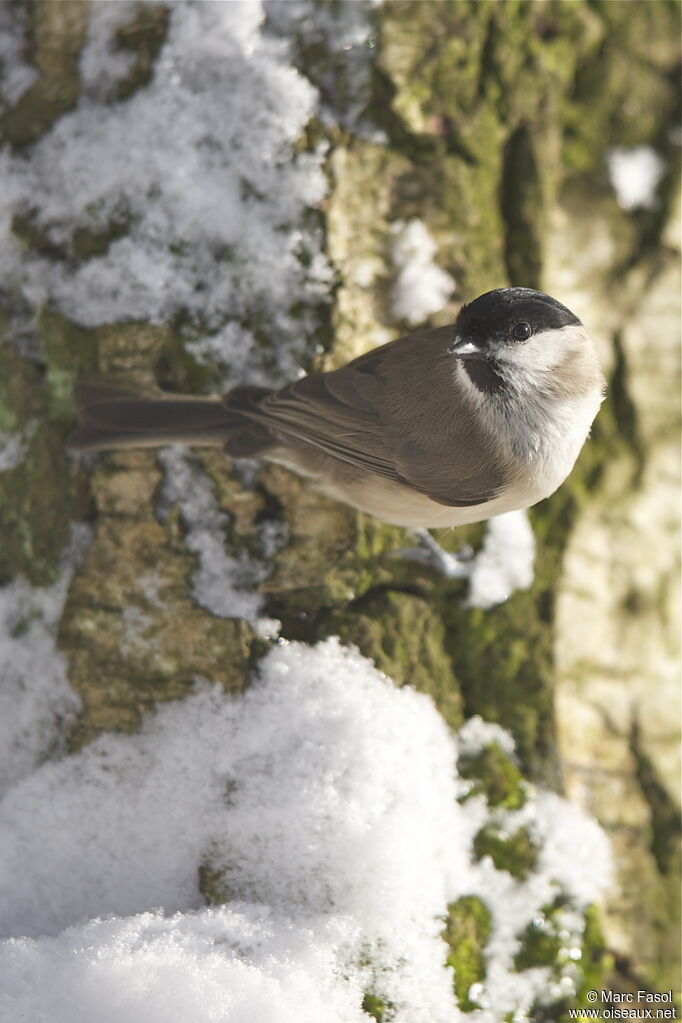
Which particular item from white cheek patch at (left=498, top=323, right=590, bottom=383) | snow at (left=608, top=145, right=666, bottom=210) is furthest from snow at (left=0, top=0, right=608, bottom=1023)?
snow at (left=608, top=145, right=666, bottom=210)

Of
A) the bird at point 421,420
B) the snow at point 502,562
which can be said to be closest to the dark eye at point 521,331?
the bird at point 421,420

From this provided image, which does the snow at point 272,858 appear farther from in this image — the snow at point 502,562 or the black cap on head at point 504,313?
the black cap on head at point 504,313

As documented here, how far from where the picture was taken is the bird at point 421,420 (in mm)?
2500

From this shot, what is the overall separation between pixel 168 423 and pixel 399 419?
2.26 ft

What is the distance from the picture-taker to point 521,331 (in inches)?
97.1

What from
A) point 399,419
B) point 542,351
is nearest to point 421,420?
point 399,419

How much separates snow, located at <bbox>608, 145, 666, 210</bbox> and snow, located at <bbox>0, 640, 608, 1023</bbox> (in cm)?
190

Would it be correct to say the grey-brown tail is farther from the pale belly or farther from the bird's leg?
the bird's leg

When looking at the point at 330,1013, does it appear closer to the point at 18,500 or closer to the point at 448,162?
the point at 18,500

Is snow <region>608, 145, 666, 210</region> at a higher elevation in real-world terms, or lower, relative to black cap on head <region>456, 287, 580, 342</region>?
lower

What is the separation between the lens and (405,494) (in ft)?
8.59

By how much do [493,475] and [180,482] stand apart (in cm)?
89

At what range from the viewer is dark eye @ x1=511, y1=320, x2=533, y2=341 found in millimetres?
2445

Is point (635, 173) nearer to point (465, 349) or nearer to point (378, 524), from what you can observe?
point (465, 349)
